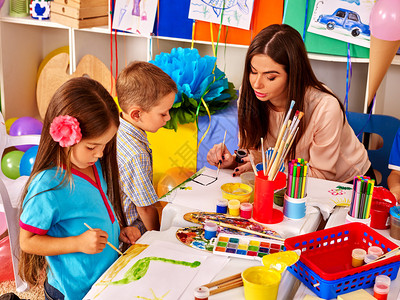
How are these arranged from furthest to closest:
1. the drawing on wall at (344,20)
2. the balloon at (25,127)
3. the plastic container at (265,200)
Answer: the balloon at (25,127) → the drawing on wall at (344,20) → the plastic container at (265,200)

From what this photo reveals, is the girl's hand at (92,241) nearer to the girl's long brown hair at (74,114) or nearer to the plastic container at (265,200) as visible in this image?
the girl's long brown hair at (74,114)

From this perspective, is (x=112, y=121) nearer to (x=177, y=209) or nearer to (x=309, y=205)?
(x=177, y=209)

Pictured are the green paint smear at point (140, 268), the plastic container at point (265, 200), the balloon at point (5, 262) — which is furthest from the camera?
the balloon at point (5, 262)

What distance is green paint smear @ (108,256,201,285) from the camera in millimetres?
1037

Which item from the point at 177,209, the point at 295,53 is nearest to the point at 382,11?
the point at 295,53

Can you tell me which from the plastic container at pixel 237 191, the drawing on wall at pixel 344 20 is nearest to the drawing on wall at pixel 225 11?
the drawing on wall at pixel 344 20

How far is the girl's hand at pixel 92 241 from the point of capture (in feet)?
3.64

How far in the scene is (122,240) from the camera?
53.2 inches

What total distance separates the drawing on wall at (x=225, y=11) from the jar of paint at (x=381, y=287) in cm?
165

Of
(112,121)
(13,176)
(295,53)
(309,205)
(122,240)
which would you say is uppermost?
(295,53)

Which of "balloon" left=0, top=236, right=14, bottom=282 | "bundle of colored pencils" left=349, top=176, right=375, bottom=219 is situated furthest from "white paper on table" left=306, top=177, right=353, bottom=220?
"balloon" left=0, top=236, right=14, bottom=282

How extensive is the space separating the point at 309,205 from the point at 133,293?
0.64 metres

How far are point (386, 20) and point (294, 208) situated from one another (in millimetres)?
956

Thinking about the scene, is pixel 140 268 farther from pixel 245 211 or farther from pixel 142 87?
pixel 142 87
